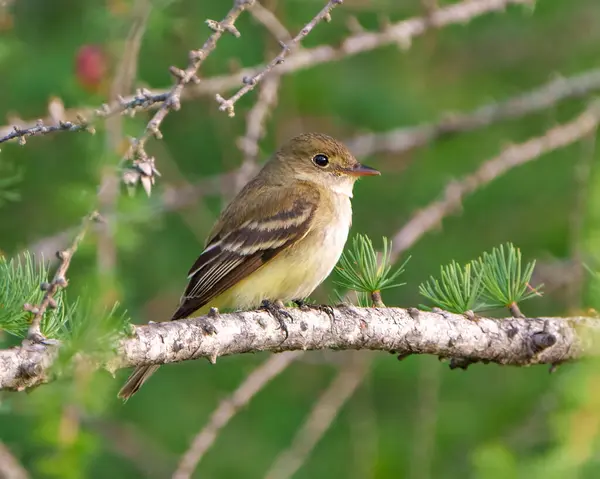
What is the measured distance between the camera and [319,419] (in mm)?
6578

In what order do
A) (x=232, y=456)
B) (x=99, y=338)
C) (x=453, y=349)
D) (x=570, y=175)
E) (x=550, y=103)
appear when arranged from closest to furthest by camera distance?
(x=99, y=338), (x=453, y=349), (x=550, y=103), (x=232, y=456), (x=570, y=175)

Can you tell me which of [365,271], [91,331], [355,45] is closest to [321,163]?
[355,45]

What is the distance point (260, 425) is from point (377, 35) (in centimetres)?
358

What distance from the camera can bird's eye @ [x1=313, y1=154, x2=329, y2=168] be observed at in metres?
6.98

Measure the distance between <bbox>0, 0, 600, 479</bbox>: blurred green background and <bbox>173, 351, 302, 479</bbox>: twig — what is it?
5.39 ft

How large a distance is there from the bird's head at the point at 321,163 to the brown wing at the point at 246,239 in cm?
33

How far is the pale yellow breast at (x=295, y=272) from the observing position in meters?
5.87

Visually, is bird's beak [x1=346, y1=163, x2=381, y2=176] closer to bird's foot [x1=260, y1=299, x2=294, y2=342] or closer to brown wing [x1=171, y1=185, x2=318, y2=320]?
brown wing [x1=171, y1=185, x2=318, y2=320]

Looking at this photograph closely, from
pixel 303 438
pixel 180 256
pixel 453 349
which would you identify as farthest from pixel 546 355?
pixel 180 256

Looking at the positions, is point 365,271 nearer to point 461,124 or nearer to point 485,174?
point 485,174

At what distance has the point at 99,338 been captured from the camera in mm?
3277

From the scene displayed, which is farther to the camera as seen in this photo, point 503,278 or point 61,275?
point 503,278

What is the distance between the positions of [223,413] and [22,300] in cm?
156

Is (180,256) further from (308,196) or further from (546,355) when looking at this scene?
(546,355)
